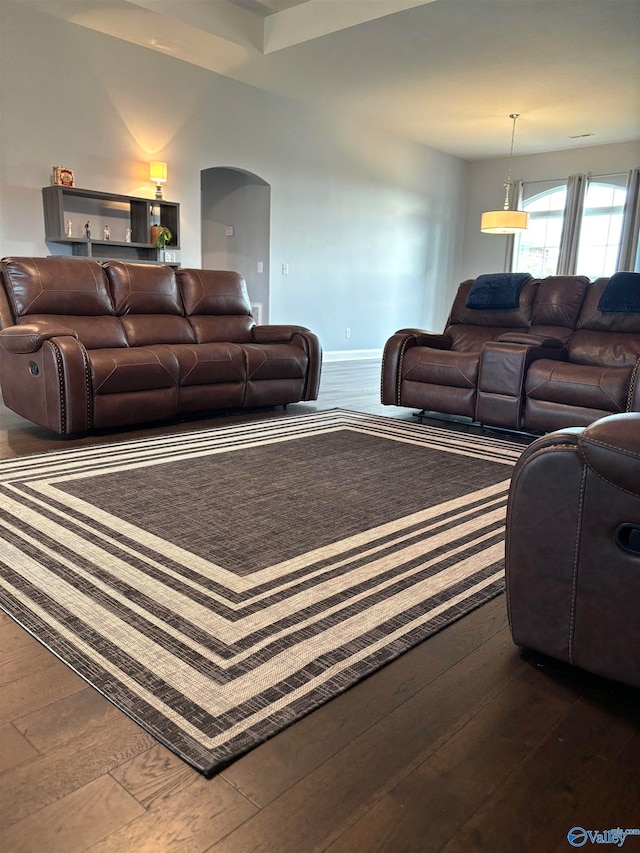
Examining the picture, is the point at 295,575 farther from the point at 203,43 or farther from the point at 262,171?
Answer: the point at 262,171

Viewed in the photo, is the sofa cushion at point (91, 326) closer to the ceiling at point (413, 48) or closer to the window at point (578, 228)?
the ceiling at point (413, 48)

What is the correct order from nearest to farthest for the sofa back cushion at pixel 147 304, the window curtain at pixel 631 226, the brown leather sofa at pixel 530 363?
the brown leather sofa at pixel 530 363 < the sofa back cushion at pixel 147 304 < the window curtain at pixel 631 226

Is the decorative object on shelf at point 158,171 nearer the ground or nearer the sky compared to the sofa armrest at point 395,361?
nearer the sky

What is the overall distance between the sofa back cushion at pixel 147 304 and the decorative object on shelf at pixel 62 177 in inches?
52.8

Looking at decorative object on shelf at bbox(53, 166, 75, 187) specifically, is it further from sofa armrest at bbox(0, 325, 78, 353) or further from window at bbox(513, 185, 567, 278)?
window at bbox(513, 185, 567, 278)

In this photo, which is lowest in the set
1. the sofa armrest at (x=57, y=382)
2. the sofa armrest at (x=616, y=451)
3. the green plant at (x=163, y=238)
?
the sofa armrest at (x=57, y=382)

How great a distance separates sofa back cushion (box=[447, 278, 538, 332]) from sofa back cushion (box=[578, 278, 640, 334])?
391 mm

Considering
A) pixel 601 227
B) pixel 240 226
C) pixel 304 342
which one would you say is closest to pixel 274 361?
pixel 304 342

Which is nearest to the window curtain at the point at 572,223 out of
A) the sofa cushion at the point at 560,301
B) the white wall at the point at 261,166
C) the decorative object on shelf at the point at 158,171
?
the white wall at the point at 261,166

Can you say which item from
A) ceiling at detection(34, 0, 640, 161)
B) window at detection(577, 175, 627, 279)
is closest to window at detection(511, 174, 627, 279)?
window at detection(577, 175, 627, 279)

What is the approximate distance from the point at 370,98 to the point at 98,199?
Result: 10.9 ft

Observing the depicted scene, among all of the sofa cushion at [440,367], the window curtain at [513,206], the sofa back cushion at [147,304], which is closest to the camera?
the sofa cushion at [440,367]

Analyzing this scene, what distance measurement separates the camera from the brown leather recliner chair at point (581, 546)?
4.14 feet

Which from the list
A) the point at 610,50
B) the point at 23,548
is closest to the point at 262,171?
the point at 610,50
